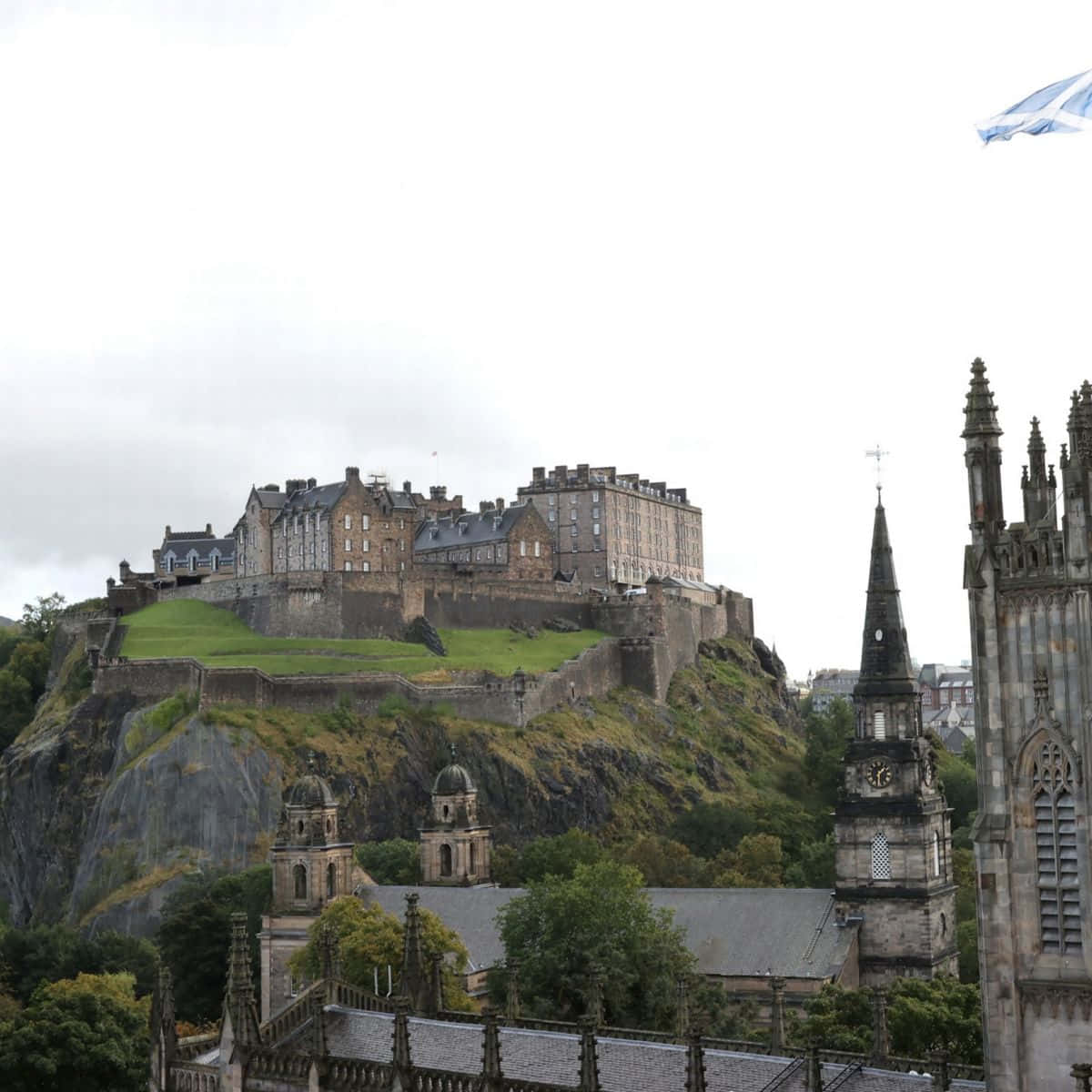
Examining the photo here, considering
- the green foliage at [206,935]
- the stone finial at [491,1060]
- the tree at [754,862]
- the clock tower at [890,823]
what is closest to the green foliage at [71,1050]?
the green foliage at [206,935]

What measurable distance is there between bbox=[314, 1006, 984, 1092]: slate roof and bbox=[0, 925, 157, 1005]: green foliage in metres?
44.1

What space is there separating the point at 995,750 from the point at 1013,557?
9.45 ft

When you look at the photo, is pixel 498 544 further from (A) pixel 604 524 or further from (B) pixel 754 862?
(B) pixel 754 862

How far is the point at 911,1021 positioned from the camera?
155 feet

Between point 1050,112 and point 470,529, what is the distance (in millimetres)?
124461

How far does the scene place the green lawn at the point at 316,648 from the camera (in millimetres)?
114438

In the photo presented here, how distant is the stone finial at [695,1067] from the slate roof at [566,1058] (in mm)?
1564

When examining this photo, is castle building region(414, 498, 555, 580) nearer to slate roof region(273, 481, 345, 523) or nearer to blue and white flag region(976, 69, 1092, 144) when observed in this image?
slate roof region(273, 481, 345, 523)

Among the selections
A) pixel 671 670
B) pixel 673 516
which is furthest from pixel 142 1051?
pixel 673 516

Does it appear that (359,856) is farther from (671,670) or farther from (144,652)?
(671,670)

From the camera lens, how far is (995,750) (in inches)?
993

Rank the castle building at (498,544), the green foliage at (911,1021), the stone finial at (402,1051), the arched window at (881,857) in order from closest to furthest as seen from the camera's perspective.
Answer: the stone finial at (402,1051) < the green foliage at (911,1021) < the arched window at (881,857) < the castle building at (498,544)

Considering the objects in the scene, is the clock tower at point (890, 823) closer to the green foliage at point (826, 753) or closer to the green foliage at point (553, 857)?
the green foliage at point (553, 857)

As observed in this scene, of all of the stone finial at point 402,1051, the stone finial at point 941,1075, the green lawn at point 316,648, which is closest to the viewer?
the stone finial at point 941,1075
